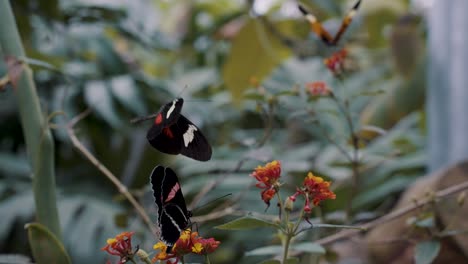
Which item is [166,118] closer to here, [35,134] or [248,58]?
[35,134]

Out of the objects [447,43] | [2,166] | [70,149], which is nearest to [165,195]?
[447,43]

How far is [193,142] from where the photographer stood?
16.3 inches

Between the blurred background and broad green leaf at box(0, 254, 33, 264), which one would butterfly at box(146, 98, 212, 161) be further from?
the blurred background

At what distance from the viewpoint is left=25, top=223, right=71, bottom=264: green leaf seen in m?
0.44

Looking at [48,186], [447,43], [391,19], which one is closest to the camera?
[48,186]

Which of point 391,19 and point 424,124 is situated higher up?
point 391,19

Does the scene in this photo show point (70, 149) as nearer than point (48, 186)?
No

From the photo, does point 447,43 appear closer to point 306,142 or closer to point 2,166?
point 306,142

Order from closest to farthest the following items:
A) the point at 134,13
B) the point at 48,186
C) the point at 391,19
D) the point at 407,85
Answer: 1. the point at 48,186
2. the point at 407,85
3. the point at 391,19
4. the point at 134,13

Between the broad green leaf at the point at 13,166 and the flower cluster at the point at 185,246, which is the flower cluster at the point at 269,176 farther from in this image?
the broad green leaf at the point at 13,166

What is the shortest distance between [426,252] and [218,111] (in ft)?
3.75

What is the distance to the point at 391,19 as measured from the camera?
156 centimetres

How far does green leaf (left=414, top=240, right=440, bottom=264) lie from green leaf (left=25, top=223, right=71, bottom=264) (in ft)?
1.01

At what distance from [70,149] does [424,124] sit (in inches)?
37.1
